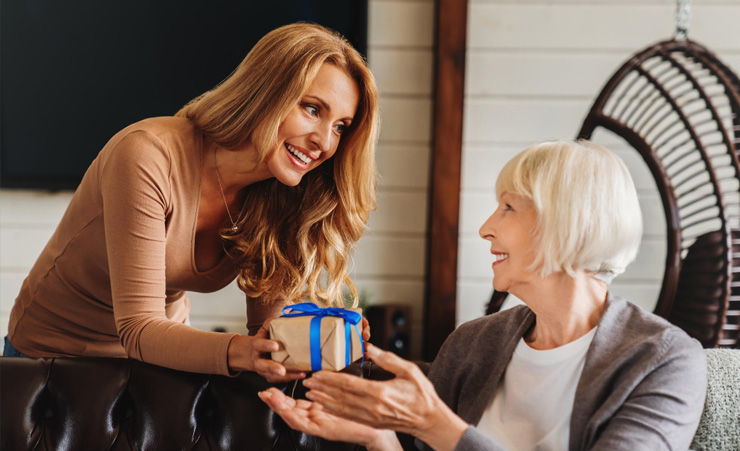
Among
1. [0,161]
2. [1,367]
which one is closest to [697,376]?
[1,367]

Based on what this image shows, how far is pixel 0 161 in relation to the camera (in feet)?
9.53

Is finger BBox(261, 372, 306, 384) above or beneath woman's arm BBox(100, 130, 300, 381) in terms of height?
beneath

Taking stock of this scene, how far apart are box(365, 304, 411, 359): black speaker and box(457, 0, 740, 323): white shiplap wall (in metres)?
0.52

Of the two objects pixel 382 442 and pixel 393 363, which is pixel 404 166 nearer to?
pixel 382 442

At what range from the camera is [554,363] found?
4.11 ft

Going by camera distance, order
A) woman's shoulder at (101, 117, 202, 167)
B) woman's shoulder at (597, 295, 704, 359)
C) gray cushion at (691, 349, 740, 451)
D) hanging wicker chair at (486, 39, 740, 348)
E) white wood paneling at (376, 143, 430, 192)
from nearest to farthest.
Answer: woman's shoulder at (597, 295, 704, 359)
gray cushion at (691, 349, 740, 451)
woman's shoulder at (101, 117, 202, 167)
hanging wicker chair at (486, 39, 740, 348)
white wood paneling at (376, 143, 430, 192)

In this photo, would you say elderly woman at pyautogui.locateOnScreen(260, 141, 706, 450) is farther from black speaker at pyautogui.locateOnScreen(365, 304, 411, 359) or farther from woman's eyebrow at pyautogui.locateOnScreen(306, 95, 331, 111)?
black speaker at pyautogui.locateOnScreen(365, 304, 411, 359)

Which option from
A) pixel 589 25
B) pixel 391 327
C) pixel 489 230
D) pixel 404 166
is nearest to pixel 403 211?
pixel 404 166

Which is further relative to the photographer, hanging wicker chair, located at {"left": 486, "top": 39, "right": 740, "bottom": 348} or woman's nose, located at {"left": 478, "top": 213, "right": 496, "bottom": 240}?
hanging wicker chair, located at {"left": 486, "top": 39, "right": 740, "bottom": 348}

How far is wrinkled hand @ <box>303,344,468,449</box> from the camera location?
3.35 feet

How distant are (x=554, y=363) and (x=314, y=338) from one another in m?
0.45

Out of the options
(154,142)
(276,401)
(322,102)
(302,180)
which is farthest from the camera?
(302,180)

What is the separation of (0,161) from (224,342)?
217 cm

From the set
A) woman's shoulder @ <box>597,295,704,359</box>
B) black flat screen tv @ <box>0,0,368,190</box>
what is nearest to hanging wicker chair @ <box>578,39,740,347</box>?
woman's shoulder @ <box>597,295,704,359</box>
